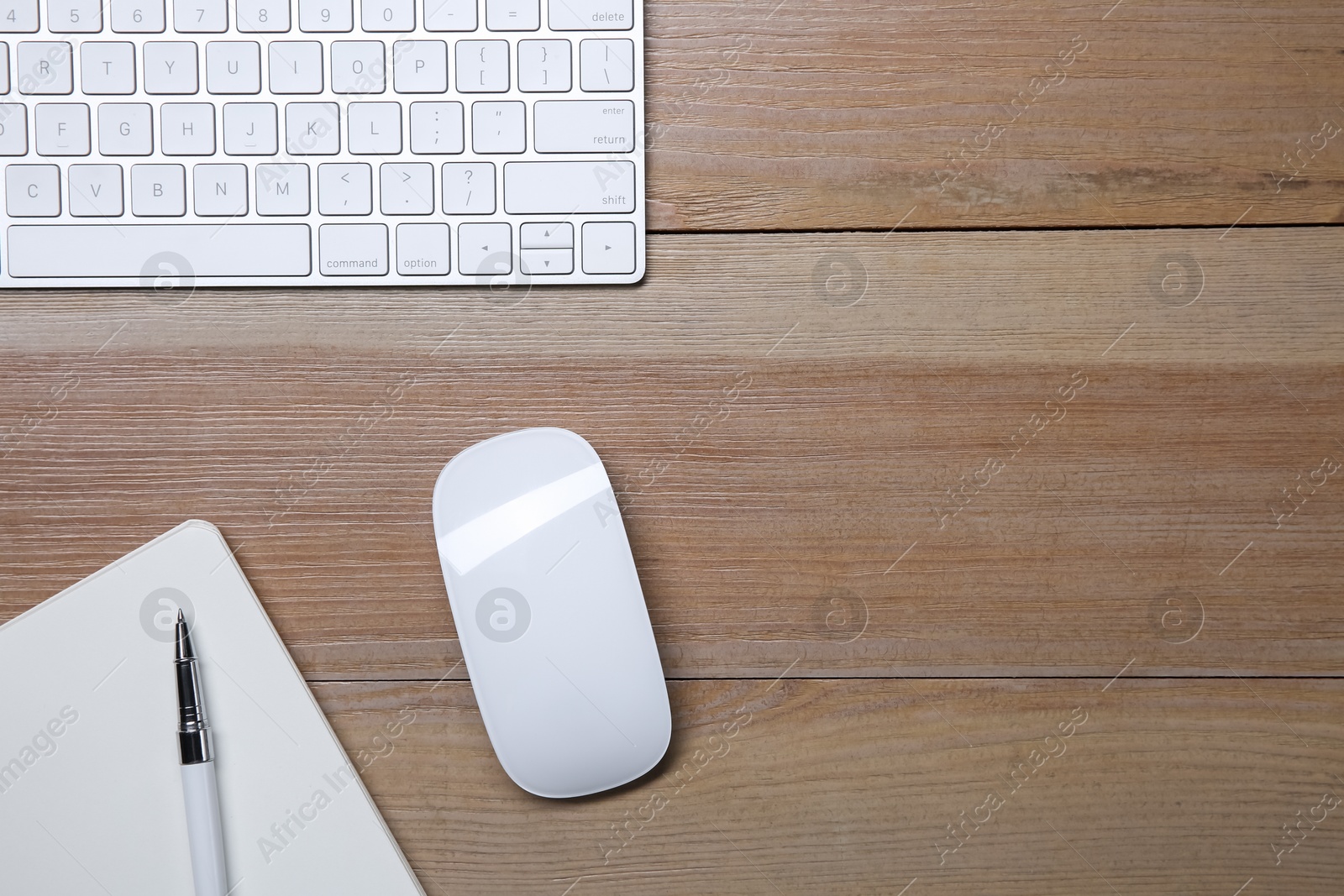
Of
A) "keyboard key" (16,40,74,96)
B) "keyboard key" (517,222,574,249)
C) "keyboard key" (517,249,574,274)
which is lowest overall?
"keyboard key" (517,249,574,274)

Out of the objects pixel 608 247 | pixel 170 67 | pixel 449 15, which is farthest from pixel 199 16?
pixel 608 247

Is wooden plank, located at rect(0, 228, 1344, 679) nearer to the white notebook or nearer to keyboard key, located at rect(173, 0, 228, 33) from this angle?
the white notebook

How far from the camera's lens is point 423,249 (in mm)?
433

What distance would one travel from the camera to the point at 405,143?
430 mm

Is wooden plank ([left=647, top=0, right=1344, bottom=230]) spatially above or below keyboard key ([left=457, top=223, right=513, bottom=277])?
above

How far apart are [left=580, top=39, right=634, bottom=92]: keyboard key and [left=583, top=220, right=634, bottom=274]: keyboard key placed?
0.24ft

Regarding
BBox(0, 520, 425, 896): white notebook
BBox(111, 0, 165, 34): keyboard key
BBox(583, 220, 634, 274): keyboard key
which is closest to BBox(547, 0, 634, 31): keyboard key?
BBox(583, 220, 634, 274): keyboard key

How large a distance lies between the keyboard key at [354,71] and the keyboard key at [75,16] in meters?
0.13

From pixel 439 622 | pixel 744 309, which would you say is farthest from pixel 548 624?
pixel 744 309

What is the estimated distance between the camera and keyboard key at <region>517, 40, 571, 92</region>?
0.43 m

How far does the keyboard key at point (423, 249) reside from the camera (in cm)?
43

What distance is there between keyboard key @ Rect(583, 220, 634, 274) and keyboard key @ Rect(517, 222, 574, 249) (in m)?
0.01

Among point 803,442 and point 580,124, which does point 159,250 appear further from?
point 803,442

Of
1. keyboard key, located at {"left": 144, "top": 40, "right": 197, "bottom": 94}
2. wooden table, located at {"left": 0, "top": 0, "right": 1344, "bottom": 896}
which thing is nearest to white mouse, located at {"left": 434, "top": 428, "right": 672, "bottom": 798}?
wooden table, located at {"left": 0, "top": 0, "right": 1344, "bottom": 896}
